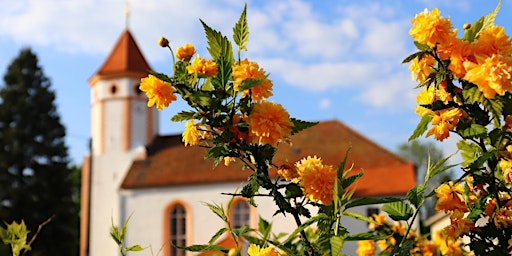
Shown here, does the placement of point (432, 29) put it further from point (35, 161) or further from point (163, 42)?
point (35, 161)

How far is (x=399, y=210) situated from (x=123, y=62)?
32.3m

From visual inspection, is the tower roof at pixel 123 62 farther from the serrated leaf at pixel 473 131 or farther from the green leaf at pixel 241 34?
the serrated leaf at pixel 473 131

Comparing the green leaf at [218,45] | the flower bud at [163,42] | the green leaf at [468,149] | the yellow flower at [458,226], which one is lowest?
the yellow flower at [458,226]

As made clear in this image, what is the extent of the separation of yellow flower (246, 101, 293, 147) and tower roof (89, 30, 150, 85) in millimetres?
30665

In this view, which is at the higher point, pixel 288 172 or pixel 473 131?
pixel 473 131

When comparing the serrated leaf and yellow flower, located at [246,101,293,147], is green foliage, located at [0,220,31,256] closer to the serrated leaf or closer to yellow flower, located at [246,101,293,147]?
yellow flower, located at [246,101,293,147]

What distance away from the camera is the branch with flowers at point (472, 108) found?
199 cm

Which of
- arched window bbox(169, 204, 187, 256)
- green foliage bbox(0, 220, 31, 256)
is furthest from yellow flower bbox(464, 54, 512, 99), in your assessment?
arched window bbox(169, 204, 187, 256)

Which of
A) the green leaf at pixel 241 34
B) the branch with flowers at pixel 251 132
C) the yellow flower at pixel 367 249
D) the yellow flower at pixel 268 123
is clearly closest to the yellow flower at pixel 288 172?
the branch with flowers at pixel 251 132

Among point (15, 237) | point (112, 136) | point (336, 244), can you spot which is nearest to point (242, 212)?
point (112, 136)

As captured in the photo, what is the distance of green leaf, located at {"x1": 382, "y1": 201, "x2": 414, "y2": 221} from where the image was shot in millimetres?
2152

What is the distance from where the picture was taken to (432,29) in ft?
6.60

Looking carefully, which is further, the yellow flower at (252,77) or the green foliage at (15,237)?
the green foliage at (15,237)

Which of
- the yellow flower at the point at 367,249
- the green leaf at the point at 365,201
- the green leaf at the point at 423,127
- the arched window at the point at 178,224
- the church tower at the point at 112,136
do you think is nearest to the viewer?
the green leaf at the point at 365,201
